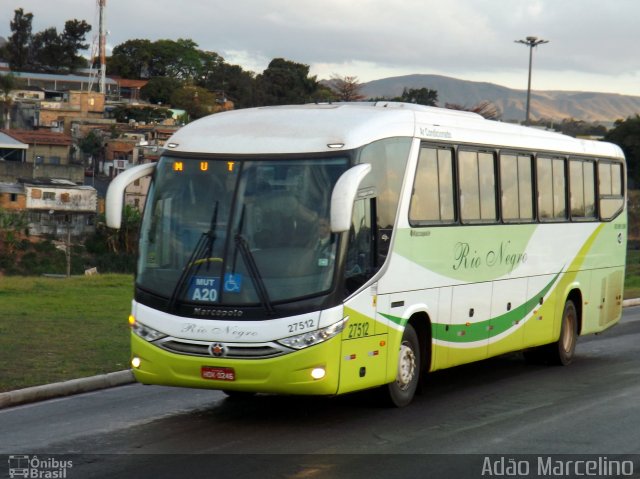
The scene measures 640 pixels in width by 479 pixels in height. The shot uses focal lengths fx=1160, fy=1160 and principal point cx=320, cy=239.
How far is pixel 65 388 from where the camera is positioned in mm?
13125

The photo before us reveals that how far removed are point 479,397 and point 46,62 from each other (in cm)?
16753

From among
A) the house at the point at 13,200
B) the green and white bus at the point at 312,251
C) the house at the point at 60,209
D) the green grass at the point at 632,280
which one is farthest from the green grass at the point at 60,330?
the house at the point at 13,200

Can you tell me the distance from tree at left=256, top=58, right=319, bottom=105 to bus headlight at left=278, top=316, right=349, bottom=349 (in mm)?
116762

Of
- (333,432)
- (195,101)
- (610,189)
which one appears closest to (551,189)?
(610,189)

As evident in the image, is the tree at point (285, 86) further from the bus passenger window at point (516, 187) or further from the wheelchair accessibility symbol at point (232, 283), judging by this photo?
the wheelchair accessibility symbol at point (232, 283)

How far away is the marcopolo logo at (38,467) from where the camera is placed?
8938 millimetres

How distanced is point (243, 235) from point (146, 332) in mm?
1372

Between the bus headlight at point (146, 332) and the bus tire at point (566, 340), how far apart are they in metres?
7.78

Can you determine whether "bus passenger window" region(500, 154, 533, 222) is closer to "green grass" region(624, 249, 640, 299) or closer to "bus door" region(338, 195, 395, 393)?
"bus door" region(338, 195, 395, 393)

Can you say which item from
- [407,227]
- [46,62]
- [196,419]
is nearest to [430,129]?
[407,227]

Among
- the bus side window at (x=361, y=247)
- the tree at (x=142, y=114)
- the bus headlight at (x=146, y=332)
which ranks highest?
the tree at (x=142, y=114)

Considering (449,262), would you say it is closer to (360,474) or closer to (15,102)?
(360,474)

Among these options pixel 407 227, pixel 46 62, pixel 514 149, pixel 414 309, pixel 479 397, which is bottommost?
pixel 479 397

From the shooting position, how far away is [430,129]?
13227mm
